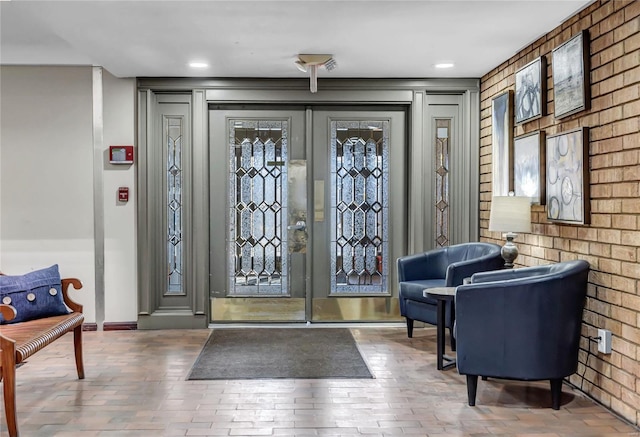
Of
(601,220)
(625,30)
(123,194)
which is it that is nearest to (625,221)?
(601,220)

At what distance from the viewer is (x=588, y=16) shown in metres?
3.34

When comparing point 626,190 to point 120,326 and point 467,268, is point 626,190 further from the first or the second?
point 120,326

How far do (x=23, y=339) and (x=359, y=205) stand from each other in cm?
321

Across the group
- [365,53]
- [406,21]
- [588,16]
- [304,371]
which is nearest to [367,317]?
[304,371]

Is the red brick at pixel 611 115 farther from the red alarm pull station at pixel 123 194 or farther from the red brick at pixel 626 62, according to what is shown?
the red alarm pull station at pixel 123 194

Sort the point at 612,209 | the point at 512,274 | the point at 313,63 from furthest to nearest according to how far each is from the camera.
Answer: the point at 313,63, the point at 512,274, the point at 612,209

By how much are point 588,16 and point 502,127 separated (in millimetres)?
1369

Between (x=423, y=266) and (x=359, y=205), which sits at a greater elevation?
(x=359, y=205)

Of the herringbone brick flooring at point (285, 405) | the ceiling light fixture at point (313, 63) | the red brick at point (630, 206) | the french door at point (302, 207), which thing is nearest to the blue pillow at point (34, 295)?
the herringbone brick flooring at point (285, 405)

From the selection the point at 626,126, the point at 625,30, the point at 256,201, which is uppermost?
the point at 625,30

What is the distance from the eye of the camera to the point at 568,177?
11.5 feet

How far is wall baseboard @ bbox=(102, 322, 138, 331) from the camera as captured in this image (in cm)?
517

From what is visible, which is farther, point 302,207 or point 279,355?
point 302,207

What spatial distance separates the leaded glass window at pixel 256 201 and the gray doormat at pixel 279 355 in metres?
0.57
